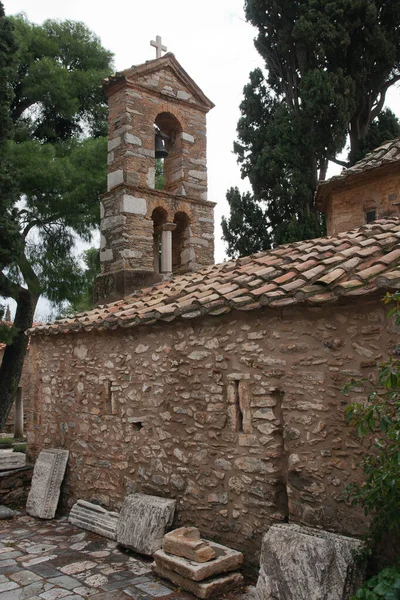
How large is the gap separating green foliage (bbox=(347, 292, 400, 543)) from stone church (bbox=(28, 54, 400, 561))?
0.56 ft

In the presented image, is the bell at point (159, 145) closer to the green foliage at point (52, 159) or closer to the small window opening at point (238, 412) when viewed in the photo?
the green foliage at point (52, 159)

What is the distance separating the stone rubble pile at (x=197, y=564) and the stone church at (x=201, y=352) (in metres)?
0.21

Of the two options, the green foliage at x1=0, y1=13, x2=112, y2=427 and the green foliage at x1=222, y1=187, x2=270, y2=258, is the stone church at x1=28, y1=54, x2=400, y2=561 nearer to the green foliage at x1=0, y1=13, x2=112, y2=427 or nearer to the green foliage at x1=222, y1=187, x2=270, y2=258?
the green foliage at x1=0, y1=13, x2=112, y2=427

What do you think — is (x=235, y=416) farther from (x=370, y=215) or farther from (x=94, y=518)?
(x=370, y=215)

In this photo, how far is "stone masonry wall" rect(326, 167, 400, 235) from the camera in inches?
321

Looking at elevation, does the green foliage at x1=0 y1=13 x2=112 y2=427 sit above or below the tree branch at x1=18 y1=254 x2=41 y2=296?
above

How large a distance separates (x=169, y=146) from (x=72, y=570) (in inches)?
246

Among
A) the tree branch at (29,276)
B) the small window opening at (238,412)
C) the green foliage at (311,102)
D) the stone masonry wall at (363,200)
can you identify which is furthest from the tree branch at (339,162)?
the small window opening at (238,412)

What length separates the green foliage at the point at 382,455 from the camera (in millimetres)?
2965

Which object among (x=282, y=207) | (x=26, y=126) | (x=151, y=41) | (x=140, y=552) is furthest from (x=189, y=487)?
(x=26, y=126)

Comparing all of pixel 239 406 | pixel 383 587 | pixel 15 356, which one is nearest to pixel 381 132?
pixel 15 356

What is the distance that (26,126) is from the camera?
13.8 m

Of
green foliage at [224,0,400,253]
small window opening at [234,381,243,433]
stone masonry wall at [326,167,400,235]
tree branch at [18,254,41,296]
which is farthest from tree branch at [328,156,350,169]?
small window opening at [234,381,243,433]

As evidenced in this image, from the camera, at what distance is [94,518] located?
5.69 m
